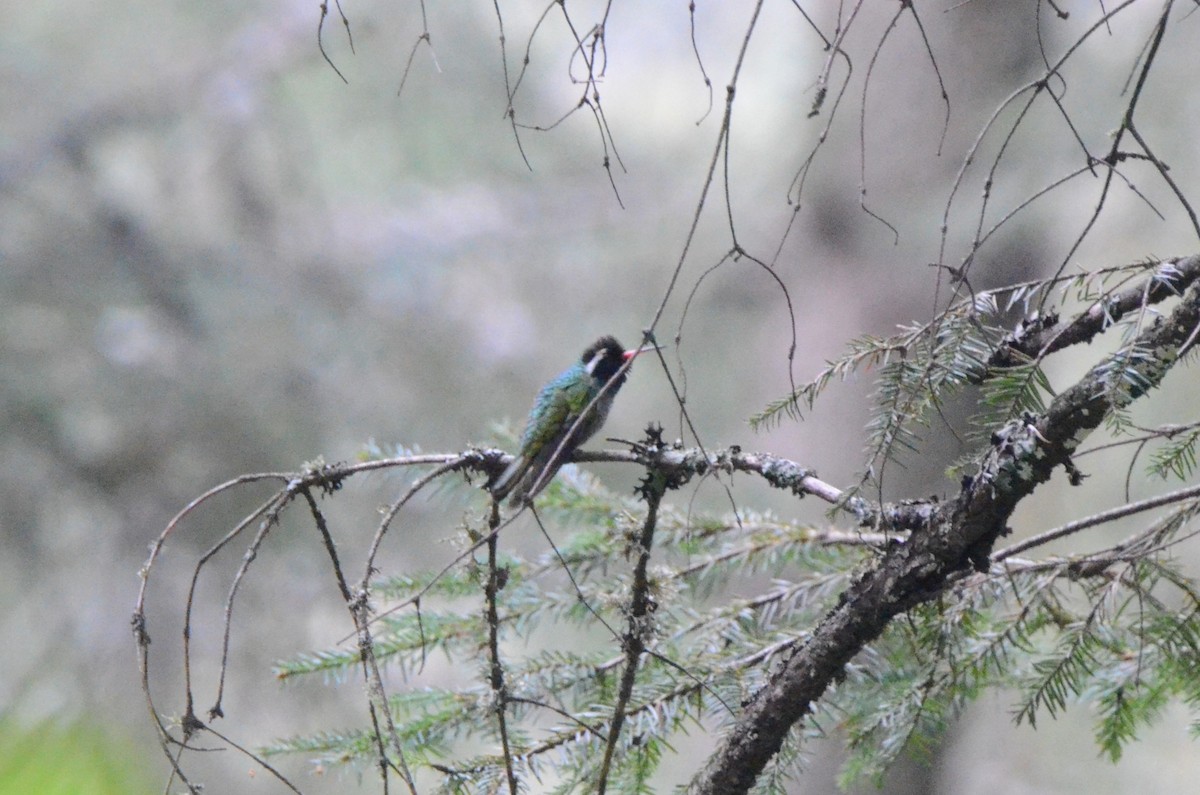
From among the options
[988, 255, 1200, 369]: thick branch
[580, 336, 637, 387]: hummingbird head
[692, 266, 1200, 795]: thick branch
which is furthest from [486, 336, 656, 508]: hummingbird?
[988, 255, 1200, 369]: thick branch

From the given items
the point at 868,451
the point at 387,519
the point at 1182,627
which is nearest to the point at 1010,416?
the point at 868,451

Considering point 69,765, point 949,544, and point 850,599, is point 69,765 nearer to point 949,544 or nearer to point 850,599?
point 850,599

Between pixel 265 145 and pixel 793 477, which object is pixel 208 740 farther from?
pixel 793 477

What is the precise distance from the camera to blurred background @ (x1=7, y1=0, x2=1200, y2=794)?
11.2 feet

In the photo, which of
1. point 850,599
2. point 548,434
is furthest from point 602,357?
point 850,599

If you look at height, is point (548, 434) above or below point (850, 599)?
above

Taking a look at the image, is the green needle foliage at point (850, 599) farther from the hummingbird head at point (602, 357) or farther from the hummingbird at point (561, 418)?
the hummingbird head at point (602, 357)

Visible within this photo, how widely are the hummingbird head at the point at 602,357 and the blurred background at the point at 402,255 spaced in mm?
429

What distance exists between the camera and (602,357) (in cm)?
234

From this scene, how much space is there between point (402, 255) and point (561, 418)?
121 inches

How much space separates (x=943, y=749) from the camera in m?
3.41

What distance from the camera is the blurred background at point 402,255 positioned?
3.43 metres

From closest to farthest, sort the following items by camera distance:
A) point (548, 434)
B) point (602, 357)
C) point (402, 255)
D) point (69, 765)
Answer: point (69, 765) < point (548, 434) < point (602, 357) < point (402, 255)

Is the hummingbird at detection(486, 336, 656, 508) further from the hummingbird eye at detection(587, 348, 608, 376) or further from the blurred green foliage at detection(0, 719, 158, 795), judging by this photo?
the blurred green foliage at detection(0, 719, 158, 795)
